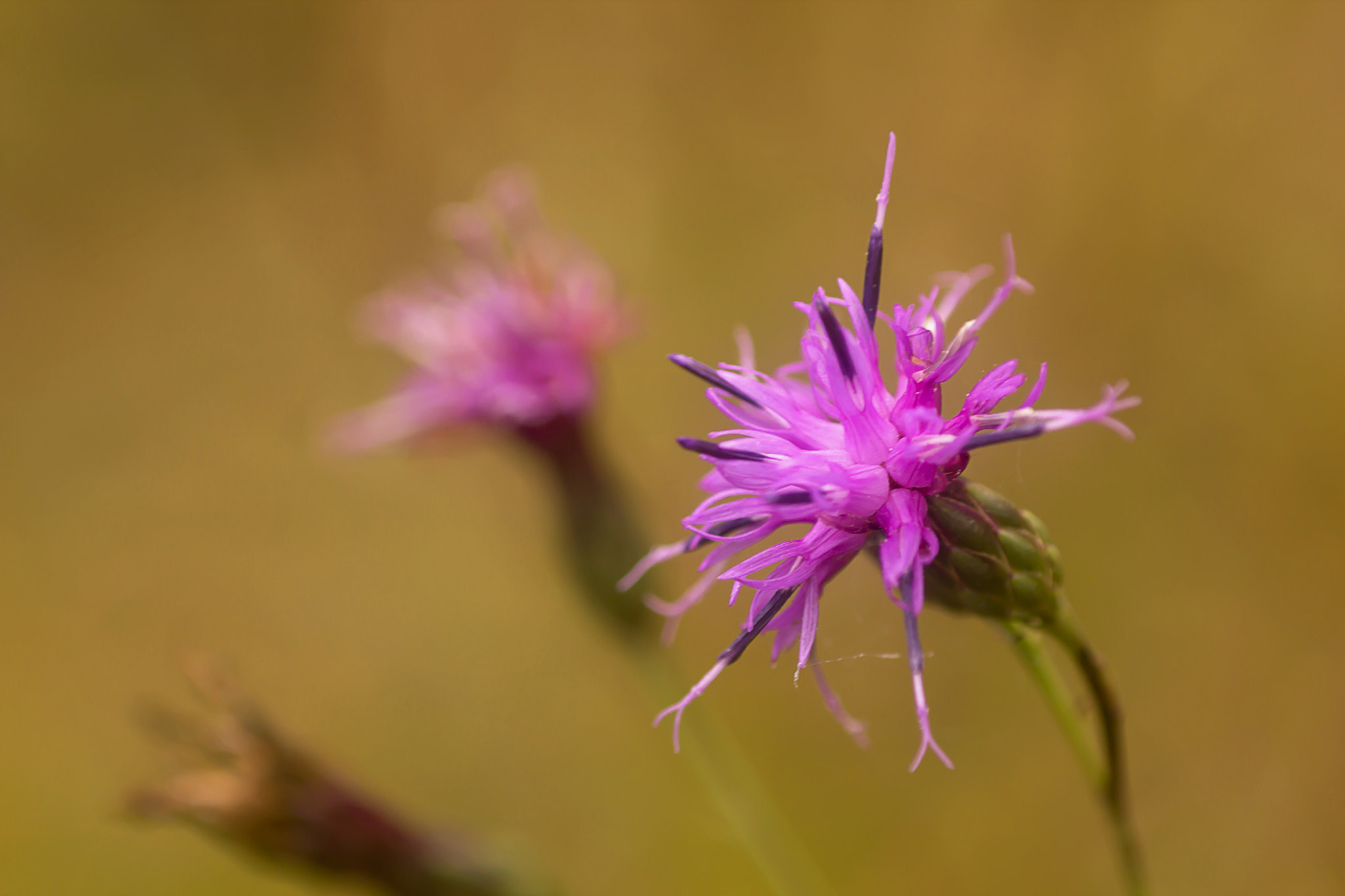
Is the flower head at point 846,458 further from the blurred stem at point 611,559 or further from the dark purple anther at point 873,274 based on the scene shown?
the blurred stem at point 611,559

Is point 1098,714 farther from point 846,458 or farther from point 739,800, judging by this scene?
point 739,800

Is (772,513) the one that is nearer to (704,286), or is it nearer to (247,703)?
(247,703)

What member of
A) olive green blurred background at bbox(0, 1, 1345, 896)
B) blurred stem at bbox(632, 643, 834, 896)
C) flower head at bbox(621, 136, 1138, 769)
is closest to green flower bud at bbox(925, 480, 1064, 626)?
flower head at bbox(621, 136, 1138, 769)

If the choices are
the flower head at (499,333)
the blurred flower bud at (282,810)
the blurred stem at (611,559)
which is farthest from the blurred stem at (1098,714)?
the flower head at (499,333)

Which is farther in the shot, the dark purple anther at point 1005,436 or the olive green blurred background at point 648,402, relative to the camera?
the olive green blurred background at point 648,402

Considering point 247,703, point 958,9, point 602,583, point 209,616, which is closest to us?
point 247,703

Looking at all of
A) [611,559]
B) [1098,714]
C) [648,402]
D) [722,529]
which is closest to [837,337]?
[722,529]

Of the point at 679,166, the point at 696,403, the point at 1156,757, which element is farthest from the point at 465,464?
the point at 1156,757
